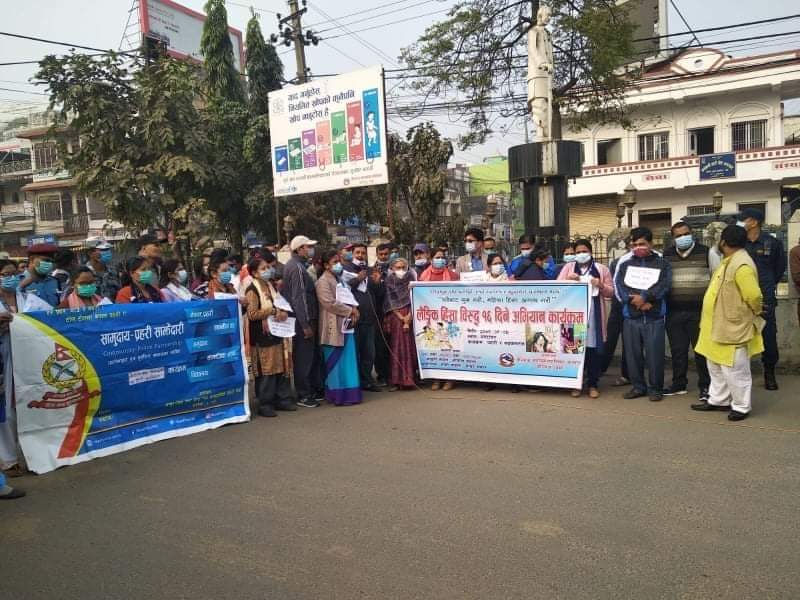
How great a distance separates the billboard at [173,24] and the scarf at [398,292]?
28221mm

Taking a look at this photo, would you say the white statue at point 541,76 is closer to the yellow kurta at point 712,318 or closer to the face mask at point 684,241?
the face mask at point 684,241

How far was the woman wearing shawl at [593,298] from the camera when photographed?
660 centimetres

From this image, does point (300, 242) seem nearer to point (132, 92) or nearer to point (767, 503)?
point (767, 503)

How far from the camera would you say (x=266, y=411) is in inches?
251

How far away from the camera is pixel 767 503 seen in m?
3.72

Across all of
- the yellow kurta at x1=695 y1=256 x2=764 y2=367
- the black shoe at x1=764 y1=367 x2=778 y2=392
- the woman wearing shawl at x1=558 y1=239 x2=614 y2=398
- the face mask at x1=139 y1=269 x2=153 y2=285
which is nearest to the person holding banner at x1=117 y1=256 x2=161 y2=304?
the face mask at x1=139 y1=269 x2=153 y2=285

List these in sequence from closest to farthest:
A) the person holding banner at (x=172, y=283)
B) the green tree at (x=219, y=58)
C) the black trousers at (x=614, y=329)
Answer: the person holding banner at (x=172, y=283) < the black trousers at (x=614, y=329) < the green tree at (x=219, y=58)

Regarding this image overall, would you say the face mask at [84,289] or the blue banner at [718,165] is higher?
the blue banner at [718,165]

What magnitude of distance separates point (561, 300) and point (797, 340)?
10.4ft

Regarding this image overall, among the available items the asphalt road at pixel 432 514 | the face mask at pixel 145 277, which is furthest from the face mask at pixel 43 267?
the asphalt road at pixel 432 514

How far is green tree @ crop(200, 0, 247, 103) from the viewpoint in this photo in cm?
2012

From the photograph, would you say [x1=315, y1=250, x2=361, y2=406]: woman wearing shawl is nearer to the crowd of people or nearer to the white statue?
the crowd of people

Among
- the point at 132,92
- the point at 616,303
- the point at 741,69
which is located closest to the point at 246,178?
the point at 132,92

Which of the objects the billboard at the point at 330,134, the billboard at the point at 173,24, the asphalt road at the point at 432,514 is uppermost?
the billboard at the point at 173,24
